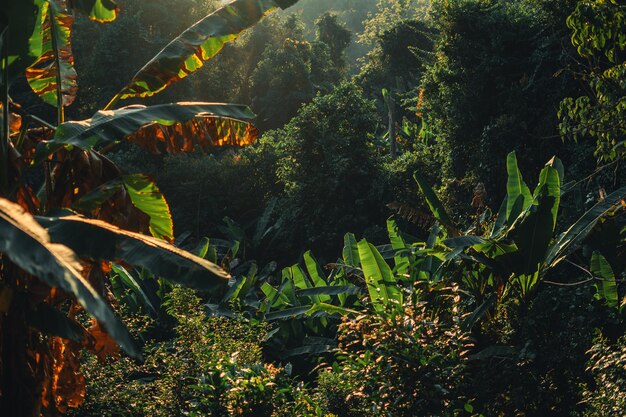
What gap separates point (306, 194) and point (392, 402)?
1241 centimetres

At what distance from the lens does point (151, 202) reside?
6.80 m

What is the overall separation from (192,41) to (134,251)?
3062 mm

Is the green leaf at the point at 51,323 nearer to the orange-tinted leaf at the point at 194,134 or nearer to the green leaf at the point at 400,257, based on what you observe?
the orange-tinted leaf at the point at 194,134

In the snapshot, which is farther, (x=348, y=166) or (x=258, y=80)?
(x=258, y=80)

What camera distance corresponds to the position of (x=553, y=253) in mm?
9383

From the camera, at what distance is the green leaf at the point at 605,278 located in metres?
9.16

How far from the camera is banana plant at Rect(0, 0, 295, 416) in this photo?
495 centimetres

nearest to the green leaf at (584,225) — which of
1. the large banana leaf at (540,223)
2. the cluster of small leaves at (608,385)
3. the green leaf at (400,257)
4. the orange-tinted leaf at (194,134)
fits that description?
the large banana leaf at (540,223)

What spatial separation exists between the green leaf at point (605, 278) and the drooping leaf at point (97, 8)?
5.71m

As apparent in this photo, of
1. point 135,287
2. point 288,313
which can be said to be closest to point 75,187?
point 288,313

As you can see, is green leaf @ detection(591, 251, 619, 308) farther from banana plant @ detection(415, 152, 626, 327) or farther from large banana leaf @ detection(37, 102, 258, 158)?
large banana leaf @ detection(37, 102, 258, 158)

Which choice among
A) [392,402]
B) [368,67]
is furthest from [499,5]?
[368,67]

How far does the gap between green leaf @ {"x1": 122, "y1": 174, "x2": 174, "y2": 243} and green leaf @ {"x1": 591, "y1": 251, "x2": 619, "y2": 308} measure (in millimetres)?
4934

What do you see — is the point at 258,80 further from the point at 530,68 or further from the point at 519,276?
the point at 519,276
